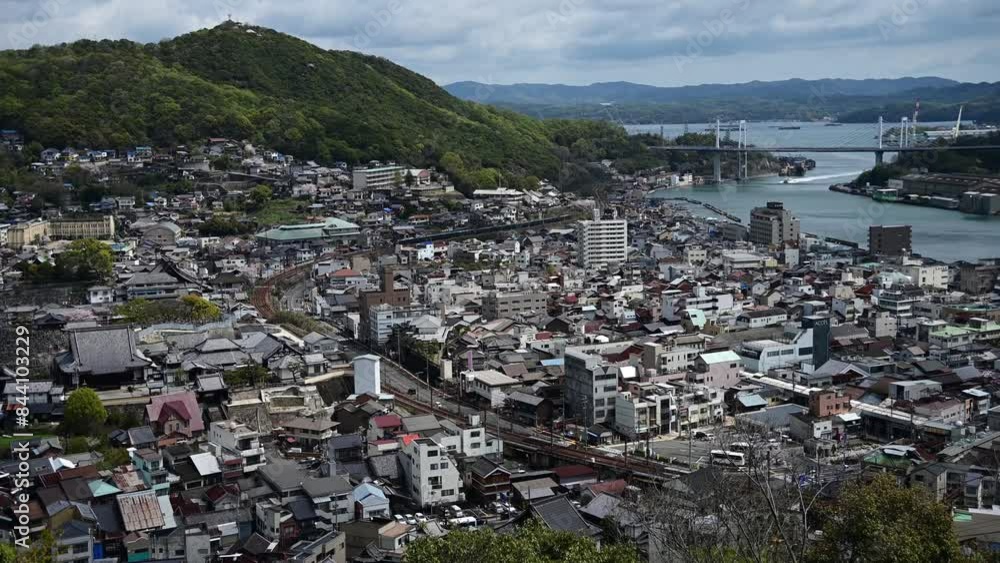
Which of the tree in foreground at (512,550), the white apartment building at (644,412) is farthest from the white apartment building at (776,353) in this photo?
the tree in foreground at (512,550)

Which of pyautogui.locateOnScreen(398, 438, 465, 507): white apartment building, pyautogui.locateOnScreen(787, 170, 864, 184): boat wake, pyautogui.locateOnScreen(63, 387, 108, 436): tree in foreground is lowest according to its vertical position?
pyautogui.locateOnScreen(398, 438, 465, 507): white apartment building

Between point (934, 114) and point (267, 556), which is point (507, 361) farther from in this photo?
point (934, 114)

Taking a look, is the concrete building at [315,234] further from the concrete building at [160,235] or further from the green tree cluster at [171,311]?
the green tree cluster at [171,311]

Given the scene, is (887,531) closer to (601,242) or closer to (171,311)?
(171,311)

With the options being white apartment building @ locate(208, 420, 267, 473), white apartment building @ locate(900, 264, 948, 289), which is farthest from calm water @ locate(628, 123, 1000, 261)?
white apartment building @ locate(208, 420, 267, 473)

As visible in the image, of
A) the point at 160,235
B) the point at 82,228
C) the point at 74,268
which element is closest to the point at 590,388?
the point at 74,268

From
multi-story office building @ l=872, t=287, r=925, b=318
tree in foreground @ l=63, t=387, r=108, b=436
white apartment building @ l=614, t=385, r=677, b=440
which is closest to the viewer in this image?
tree in foreground @ l=63, t=387, r=108, b=436

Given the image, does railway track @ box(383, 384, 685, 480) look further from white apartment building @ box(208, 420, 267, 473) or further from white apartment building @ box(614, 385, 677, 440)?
white apartment building @ box(208, 420, 267, 473)
